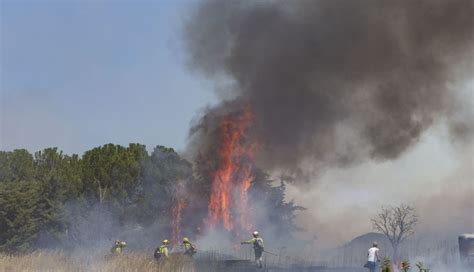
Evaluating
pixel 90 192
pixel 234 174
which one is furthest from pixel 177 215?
pixel 90 192

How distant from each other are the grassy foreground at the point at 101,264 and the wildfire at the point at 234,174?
15.5 metres

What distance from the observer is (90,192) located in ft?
226

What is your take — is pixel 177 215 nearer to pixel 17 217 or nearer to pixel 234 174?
pixel 234 174

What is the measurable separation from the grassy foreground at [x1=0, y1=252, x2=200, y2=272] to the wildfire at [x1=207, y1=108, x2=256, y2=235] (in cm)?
1549

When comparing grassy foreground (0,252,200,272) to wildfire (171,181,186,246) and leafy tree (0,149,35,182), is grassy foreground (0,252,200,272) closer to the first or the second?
wildfire (171,181,186,246)

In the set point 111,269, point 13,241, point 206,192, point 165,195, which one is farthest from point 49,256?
point 165,195

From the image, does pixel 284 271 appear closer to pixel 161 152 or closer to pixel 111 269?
pixel 111 269

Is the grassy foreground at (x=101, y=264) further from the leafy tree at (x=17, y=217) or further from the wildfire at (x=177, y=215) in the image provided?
the leafy tree at (x=17, y=217)

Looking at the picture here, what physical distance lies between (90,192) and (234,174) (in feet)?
73.9

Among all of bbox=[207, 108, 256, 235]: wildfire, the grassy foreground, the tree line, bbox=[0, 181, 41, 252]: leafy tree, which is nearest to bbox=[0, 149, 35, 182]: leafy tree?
the tree line

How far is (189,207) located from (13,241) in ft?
48.0

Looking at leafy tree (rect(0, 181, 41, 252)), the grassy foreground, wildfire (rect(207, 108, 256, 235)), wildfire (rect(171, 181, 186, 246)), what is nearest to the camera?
the grassy foreground

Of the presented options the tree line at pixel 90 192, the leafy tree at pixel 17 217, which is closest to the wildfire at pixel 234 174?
the tree line at pixel 90 192

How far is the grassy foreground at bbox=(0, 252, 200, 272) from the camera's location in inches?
1256
